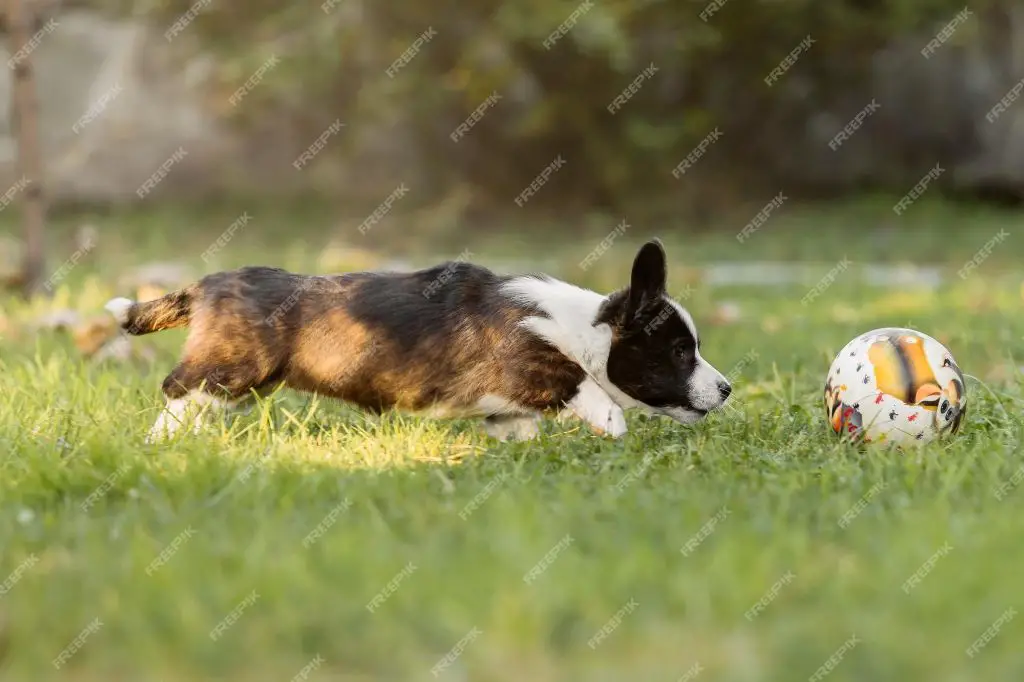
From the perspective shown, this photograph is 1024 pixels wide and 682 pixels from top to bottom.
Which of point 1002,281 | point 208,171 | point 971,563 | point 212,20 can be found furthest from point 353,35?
point 971,563

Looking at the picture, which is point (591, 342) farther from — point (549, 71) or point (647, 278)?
point (549, 71)

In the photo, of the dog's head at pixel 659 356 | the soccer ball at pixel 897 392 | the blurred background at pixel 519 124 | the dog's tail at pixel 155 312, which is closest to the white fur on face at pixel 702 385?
the dog's head at pixel 659 356

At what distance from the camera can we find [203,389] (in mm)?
4668

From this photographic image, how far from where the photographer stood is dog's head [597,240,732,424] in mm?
4664

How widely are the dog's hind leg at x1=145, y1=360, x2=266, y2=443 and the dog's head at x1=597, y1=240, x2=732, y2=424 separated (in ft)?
4.50

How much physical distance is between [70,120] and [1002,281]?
11206mm

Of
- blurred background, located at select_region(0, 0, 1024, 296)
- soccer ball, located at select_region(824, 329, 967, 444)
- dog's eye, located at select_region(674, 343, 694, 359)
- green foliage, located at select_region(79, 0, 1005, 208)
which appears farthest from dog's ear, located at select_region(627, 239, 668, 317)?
green foliage, located at select_region(79, 0, 1005, 208)

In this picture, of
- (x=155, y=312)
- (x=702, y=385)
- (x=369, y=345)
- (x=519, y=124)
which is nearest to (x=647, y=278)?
(x=702, y=385)

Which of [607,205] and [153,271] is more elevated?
[153,271]

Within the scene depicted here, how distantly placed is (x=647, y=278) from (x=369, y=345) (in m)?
1.08

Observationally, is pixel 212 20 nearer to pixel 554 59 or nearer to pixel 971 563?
pixel 554 59

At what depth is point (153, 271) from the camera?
873 centimetres

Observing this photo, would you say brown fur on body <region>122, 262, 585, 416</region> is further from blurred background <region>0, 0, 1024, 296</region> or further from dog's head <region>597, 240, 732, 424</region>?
blurred background <region>0, 0, 1024, 296</region>

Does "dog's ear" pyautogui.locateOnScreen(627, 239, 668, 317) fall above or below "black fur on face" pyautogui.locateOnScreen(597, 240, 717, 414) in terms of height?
above
